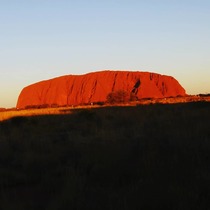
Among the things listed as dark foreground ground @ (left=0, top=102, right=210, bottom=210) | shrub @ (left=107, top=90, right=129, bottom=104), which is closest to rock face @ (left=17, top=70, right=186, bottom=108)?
shrub @ (left=107, top=90, right=129, bottom=104)

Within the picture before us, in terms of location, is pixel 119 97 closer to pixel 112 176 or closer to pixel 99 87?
pixel 99 87

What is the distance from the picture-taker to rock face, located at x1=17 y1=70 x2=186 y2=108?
135 meters

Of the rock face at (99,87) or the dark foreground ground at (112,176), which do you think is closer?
the dark foreground ground at (112,176)

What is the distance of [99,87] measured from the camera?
139 meters

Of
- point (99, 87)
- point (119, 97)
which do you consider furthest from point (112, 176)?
point (99, 87)

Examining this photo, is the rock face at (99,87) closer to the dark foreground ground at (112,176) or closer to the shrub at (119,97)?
the shrub at (119,97)

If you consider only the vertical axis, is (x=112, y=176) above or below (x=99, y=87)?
below

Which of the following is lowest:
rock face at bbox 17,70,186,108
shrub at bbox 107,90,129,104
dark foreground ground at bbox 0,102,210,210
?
dark foreground ground at bbox 0,102,210,210

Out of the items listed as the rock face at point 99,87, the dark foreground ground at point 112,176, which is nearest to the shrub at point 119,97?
the rock face at point 99,87

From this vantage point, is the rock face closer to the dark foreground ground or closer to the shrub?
the shrub

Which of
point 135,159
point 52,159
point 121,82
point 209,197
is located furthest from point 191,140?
point 121,82

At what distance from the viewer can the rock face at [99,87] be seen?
5315 inches

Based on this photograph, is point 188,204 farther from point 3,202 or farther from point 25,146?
point 25,146

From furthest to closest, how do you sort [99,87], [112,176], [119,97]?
[99,87]
[119,97]
[112,176]
